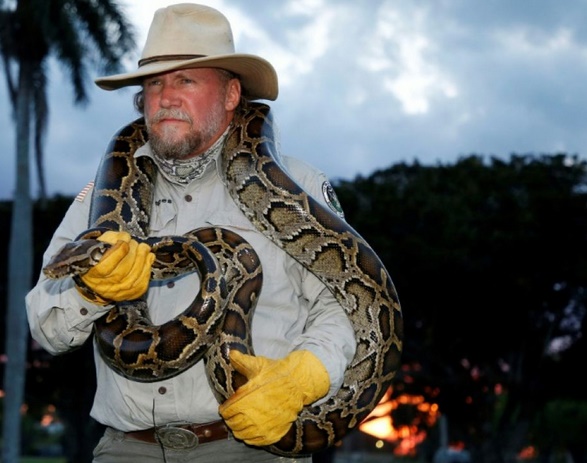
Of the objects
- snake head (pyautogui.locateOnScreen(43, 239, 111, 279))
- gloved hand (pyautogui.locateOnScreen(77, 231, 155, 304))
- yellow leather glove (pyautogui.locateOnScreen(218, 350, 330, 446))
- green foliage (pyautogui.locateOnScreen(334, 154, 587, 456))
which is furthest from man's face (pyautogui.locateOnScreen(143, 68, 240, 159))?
green foliage (pyautogui.locateOnScreen(334, 154, 587, 456))

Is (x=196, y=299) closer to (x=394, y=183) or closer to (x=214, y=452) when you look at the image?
(x=214, y=452)

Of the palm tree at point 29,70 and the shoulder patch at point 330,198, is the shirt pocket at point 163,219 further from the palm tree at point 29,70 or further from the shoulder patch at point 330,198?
the palm tree at point 29,70

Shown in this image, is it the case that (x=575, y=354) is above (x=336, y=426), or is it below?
above

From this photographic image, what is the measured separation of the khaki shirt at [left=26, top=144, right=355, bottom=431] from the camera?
493 centimetres

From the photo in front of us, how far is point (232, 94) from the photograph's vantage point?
5.99m

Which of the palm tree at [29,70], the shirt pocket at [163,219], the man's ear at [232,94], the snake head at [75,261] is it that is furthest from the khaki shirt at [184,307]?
the palm tree at [29,70]

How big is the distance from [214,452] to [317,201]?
1707mm

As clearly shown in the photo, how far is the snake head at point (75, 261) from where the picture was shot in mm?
4512

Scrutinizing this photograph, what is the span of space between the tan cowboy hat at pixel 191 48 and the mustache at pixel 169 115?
0.76ft

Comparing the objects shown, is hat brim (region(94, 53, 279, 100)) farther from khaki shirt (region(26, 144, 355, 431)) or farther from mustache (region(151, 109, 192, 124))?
khaki shirt (region(26, 144, 355, 431))

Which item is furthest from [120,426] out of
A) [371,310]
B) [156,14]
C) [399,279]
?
[399,279]

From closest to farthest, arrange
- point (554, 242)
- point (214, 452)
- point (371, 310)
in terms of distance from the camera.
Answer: point (214, 452) → point (371, 310) → point (554, 242)

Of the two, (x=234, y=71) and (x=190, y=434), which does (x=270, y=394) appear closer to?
(x=190, y=434)

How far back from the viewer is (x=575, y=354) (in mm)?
32500
